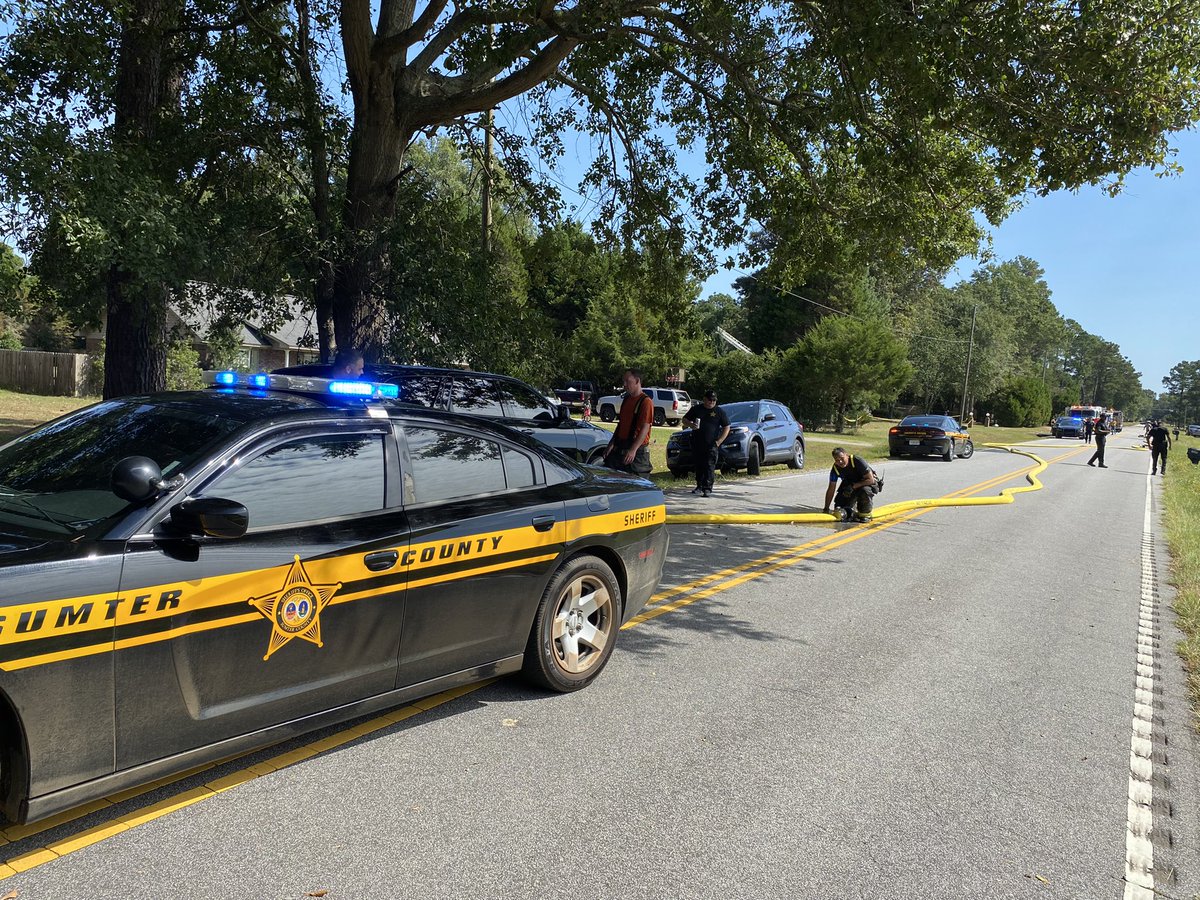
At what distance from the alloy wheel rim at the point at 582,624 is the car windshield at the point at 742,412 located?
45.4 feet

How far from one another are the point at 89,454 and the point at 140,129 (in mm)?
9543

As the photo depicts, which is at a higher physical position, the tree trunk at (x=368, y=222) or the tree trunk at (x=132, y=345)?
the tree trunk at (x=368, y=222)

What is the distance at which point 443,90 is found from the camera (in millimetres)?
12273

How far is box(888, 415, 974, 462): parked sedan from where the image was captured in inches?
1074

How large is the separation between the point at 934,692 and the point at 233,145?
474 inches

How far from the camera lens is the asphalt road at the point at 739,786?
301 cm

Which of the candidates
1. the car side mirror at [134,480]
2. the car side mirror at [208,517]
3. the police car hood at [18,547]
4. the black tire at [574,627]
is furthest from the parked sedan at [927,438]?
the police car hood at [18,547]

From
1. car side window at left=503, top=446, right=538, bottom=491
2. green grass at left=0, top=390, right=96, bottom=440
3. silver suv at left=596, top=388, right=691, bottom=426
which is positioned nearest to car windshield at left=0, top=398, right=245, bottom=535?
car side window at left=503, top=446, right=538, bottom=491

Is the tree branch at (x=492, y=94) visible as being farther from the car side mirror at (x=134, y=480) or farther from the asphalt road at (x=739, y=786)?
the car side mirror at (x=134, y=480)

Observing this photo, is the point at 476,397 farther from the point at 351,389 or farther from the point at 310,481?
the point at 310,481

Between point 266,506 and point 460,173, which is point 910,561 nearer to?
point 266,506

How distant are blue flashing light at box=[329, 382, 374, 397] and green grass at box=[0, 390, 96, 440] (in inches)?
666

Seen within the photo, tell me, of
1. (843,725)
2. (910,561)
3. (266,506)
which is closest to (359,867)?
(266,506)

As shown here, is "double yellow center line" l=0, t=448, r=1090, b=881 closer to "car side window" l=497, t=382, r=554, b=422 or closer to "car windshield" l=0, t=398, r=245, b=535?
"car windshield" l=0, t=398, r=245, b=535
